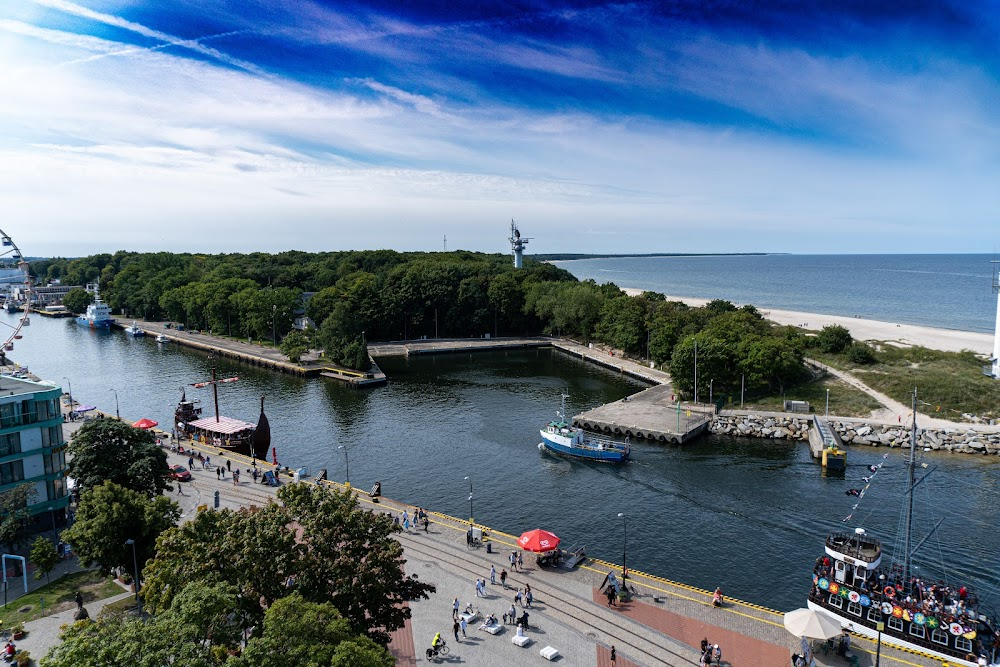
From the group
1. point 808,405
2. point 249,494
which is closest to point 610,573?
point 249,494

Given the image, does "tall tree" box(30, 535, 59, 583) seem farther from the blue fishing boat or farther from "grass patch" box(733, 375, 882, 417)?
"grass patch" box(733, 375, 882, 417)

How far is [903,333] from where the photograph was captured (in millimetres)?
121688

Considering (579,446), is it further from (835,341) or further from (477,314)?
(477,314)

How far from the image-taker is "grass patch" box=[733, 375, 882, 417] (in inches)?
2623

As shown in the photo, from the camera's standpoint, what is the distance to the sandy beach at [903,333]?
107188 mm

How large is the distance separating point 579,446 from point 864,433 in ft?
90.4

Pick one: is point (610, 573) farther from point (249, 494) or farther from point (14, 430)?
point (14, 430)

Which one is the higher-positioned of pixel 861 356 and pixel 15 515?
pixel 861 356

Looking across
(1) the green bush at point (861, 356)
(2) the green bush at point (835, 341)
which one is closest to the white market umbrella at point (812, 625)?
(1) the green bush at point (861, 356)

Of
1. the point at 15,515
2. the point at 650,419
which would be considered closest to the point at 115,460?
the point at 15,515

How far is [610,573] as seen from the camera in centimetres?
3278

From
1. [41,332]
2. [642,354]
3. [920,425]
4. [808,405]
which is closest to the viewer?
[920,425]

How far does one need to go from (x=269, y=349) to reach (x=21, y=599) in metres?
82.3

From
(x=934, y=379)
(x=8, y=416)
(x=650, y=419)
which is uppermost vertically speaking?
(x=8, y=416)
